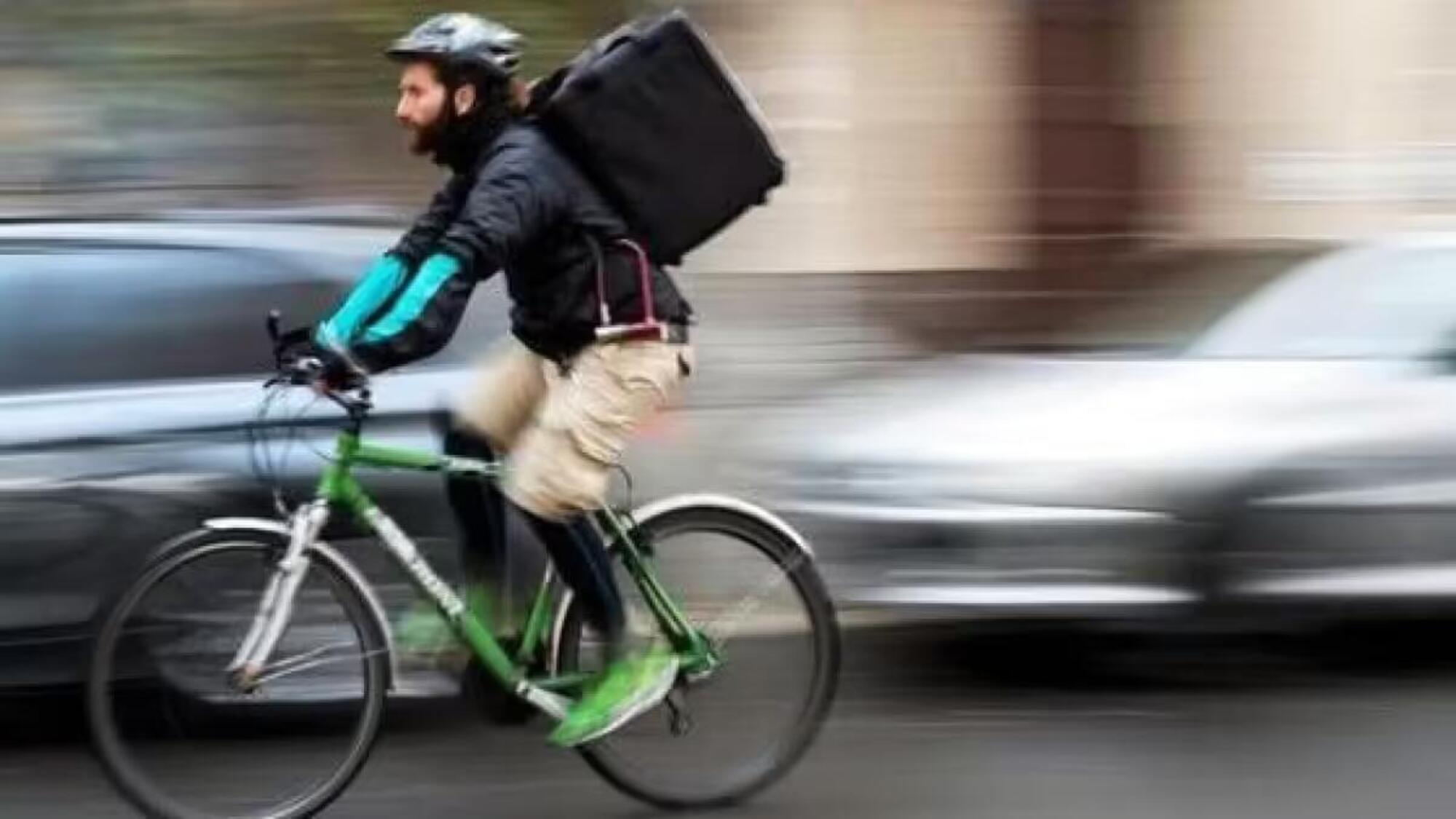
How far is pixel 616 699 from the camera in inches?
221

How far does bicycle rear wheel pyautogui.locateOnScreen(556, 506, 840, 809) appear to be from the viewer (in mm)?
5742

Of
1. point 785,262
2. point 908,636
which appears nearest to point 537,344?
point 908,636

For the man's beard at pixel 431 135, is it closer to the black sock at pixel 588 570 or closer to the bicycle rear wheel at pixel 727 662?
the black sock at pixel 588 570

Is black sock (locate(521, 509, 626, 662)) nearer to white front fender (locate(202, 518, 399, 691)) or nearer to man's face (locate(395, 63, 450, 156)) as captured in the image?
white front fender (locate(202, 518, 399, 691))

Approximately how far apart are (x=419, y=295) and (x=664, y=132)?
2.10 ft

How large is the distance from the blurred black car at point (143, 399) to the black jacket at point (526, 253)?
693mm

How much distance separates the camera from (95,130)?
37.1 ft

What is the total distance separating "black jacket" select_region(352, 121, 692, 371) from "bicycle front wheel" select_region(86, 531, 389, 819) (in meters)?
0.56

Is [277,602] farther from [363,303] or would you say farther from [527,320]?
[527,320]

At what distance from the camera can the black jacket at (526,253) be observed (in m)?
5.19

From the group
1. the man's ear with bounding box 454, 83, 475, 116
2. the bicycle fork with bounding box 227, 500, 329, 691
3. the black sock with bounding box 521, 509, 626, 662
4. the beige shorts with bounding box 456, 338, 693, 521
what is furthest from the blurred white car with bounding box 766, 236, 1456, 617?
the man's ear with bounding box 454, 83, 475, 116

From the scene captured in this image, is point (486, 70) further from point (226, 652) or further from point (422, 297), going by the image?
point (226, 652)

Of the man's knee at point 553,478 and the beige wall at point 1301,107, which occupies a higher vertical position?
the beige wall at point 1301,107

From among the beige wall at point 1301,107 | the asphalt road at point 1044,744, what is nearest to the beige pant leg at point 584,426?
the asphalt road at point 1044,744
